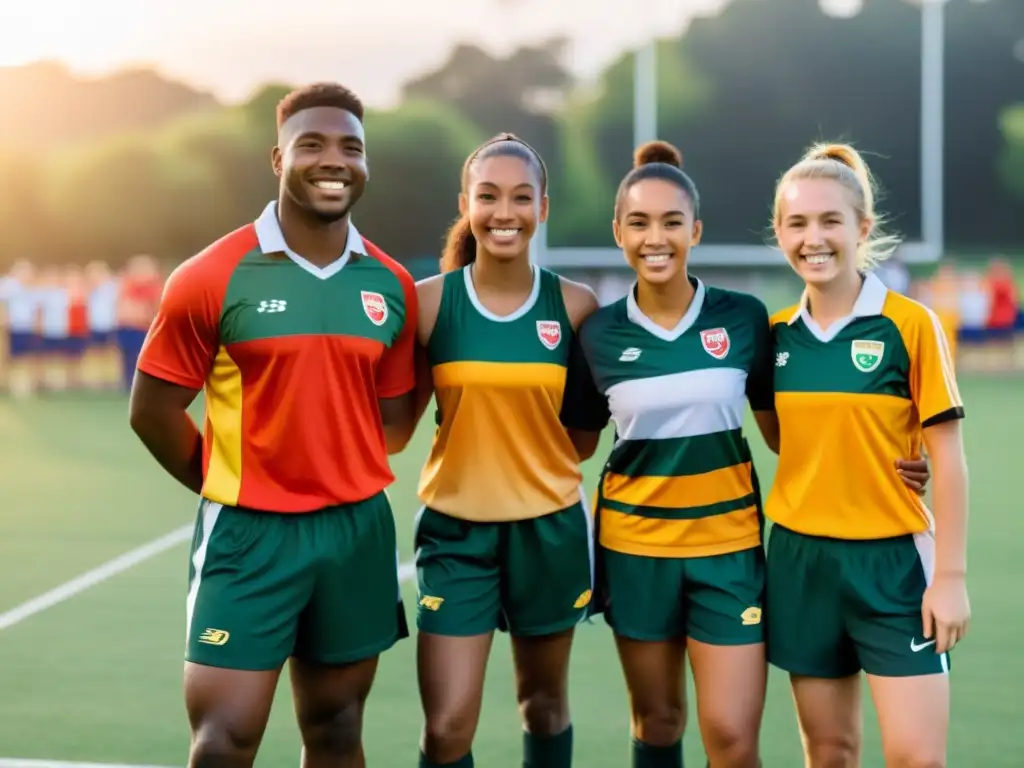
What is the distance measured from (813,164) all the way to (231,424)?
152 centimetres

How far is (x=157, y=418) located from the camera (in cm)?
298

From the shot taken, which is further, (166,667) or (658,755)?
(166,667)

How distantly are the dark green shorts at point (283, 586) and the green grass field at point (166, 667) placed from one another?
3.83 feet

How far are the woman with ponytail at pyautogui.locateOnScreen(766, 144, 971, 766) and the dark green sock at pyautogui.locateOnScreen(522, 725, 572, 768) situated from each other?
69cm

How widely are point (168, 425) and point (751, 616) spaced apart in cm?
148

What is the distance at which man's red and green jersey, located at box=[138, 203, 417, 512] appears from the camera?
9.40 feet

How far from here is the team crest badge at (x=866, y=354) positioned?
295 centimetres

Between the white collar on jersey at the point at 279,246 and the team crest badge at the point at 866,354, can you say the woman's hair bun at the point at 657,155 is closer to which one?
the team crest badge at the point at 866,354

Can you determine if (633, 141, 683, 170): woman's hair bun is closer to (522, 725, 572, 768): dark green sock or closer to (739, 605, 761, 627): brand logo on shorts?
(739, 605, 761, 627): brand logo on shorts

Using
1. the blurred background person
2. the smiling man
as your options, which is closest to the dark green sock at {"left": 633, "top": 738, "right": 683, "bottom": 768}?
the smiling man

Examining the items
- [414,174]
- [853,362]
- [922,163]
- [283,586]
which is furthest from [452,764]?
[414,174]

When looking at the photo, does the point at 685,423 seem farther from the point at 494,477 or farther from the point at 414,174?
the point at 414,174

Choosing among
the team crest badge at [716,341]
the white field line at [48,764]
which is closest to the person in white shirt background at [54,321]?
the white field line at [48,764]

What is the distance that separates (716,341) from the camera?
126 inches
